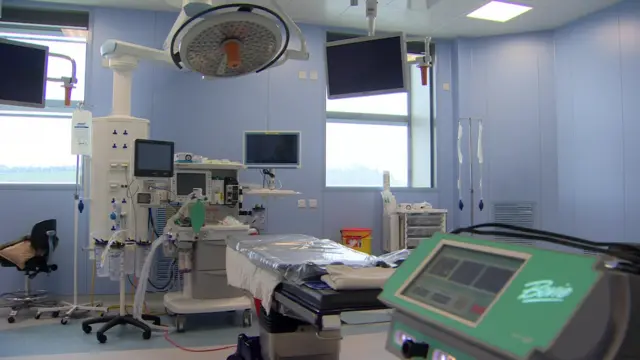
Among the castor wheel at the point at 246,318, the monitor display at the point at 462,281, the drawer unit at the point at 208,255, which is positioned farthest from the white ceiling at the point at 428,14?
the monitor display at the point at 462,281

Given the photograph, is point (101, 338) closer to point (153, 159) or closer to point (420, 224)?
point (153, 159)

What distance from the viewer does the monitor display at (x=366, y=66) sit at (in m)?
3.02

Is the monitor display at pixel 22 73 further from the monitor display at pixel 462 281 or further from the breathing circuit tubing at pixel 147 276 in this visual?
the monitor display at pixel 462 281

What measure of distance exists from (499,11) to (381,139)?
1998mm

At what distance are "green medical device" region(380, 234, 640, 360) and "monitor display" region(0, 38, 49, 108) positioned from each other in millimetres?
2678

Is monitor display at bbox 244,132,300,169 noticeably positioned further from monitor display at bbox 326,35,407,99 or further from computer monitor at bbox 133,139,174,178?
monitor display at bbox 326,35,407,99

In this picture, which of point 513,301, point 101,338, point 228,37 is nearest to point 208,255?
point 101,338

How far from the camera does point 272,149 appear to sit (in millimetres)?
4727

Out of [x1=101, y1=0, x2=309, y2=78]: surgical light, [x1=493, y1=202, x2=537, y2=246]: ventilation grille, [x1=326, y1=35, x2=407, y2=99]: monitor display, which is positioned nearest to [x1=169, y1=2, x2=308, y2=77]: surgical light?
[x1=101, y1=0, x2=309, y2=78]: surgical light

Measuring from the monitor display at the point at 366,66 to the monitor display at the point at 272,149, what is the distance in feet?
5.17

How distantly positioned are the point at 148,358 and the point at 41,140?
2.97m

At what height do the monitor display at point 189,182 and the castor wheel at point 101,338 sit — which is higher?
the monitor display at point 189,182

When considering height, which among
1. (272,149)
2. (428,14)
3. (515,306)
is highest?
(428,14)

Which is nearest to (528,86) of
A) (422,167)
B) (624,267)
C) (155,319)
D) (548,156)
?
(548,156)
